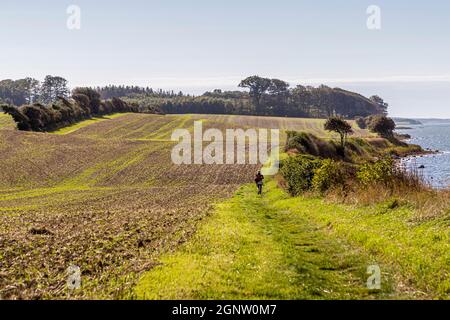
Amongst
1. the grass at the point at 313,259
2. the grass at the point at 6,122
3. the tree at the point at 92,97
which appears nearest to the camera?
the grass at the point at 313,259

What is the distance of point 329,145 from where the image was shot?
87.6 meters

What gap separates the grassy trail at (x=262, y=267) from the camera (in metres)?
11.5

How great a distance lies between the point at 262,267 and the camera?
45.7 ft

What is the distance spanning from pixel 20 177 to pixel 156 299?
152 feet

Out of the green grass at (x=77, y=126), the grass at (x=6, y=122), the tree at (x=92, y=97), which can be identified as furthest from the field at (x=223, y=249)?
the tree at (x=92, y=97)

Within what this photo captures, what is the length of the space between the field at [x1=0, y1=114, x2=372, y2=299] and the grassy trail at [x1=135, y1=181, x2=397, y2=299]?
3.41ft

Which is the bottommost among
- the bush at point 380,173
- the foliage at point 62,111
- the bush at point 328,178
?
the bush at point 328,178

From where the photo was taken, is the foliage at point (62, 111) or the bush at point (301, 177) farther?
the foliage at point (62, 111)

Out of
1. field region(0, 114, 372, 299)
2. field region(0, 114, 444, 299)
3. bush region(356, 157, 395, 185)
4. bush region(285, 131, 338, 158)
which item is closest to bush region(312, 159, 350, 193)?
Result: field region(0, 114, 444, 299)

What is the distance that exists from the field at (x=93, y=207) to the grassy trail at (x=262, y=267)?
3.41ft

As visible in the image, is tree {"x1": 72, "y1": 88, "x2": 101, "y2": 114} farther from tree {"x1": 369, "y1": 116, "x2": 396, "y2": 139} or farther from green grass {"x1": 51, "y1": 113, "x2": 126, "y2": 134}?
tree {"x1": 369, "y1": 116, "x2": 396, "y2": 139}

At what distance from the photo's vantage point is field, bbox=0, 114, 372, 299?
13523 millimetres

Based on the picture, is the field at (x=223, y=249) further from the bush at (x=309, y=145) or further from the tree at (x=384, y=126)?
the tree at (x=384, y=126)
